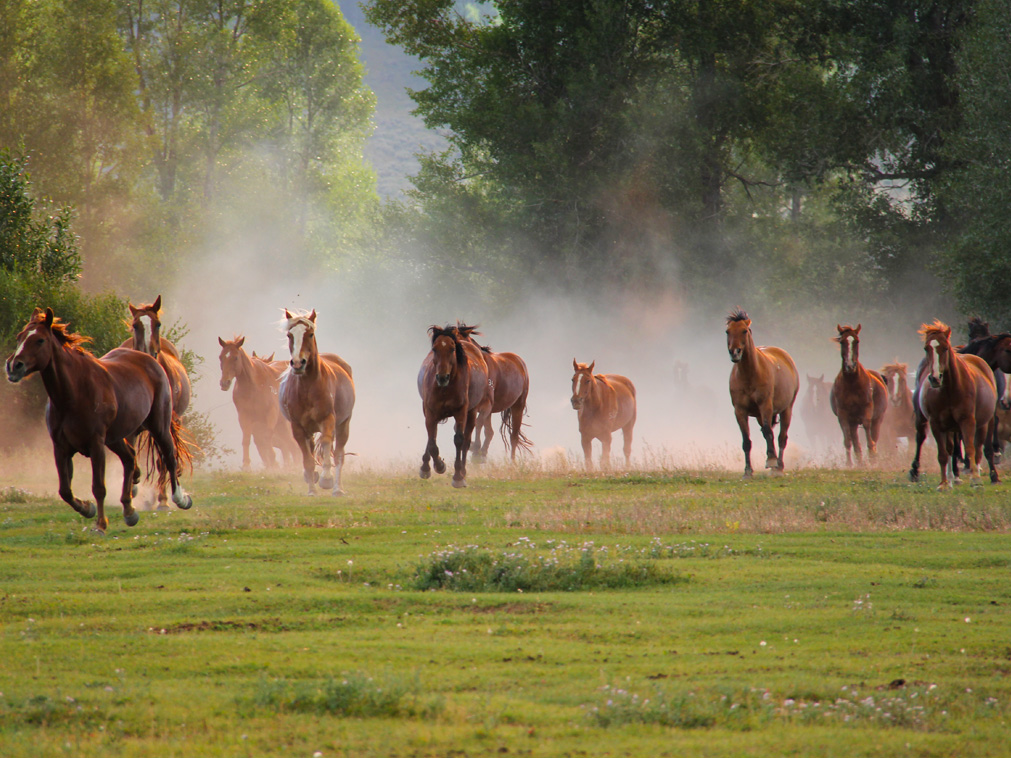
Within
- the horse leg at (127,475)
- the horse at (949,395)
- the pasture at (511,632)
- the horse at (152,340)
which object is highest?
the horse at (152,340)

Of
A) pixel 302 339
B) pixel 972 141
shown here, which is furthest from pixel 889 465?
pixel 302 339

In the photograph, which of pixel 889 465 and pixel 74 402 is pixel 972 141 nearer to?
pixel 889 465

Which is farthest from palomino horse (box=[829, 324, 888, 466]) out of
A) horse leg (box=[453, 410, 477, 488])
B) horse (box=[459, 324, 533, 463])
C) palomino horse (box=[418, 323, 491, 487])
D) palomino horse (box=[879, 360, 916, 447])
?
horse leg (box=[453, 410, 477, 488])

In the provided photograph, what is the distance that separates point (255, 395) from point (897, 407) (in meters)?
15.5

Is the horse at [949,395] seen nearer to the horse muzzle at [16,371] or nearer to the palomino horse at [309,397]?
the palomino horse at [309,397]

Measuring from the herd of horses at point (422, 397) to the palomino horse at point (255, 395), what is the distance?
0.11ft

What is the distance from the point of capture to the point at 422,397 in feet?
Answer: 61.4

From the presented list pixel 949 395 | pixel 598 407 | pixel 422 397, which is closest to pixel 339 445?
pixel 422 397

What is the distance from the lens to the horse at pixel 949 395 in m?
16.6

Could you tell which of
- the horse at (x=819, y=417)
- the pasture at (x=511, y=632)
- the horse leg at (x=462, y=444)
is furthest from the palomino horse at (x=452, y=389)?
the horse at (x=819, y=417)

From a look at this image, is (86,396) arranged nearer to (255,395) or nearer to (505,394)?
(505,394)

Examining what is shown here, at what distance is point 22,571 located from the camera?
986cm

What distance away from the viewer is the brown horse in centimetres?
2345

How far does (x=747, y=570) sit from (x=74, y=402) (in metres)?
6.95
